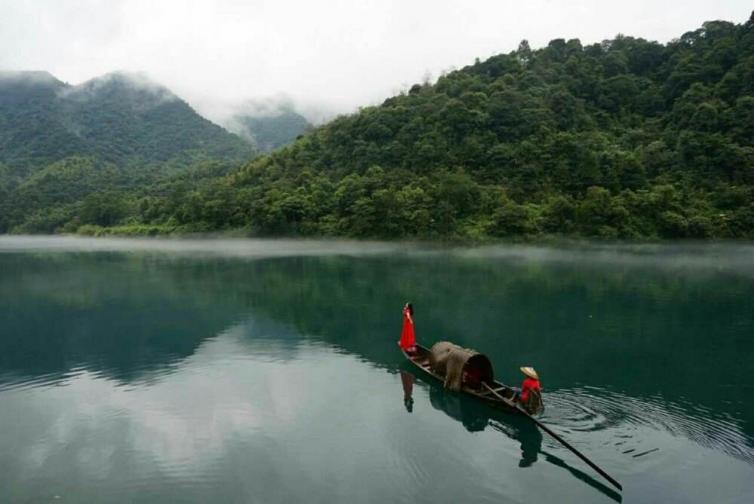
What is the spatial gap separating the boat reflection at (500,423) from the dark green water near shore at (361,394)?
5 centimetres

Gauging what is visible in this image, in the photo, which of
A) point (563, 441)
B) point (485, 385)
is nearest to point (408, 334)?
point (485, 385)

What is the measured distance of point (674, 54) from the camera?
86.4m

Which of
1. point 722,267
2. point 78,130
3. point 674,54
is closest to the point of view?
point 722,267

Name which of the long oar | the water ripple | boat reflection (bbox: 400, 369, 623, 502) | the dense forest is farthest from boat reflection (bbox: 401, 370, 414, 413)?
the dense forest

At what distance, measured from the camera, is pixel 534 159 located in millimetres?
71000

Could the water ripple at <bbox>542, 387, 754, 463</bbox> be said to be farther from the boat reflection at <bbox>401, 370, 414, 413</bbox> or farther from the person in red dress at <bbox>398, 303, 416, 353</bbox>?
the person in red dress at <bbox>398, 303, 416, 353</bbox>

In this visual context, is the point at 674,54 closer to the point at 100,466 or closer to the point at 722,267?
the point at 722,267

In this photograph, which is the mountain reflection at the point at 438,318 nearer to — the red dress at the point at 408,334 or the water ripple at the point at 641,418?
the water ripple at the point at 641,418

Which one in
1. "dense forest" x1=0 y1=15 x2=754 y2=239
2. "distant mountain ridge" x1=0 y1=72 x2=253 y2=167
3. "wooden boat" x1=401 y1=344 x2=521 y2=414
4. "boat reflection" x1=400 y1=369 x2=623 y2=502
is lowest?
"boat reflection" x1=400 y1=369 x2=623 y2=502

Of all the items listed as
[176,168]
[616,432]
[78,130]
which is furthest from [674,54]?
[78,130]

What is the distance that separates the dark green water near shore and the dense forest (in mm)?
31772

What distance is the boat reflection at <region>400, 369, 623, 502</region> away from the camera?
33.4 ft

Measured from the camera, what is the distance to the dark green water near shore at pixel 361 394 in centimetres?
1005

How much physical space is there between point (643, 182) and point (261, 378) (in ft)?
204
